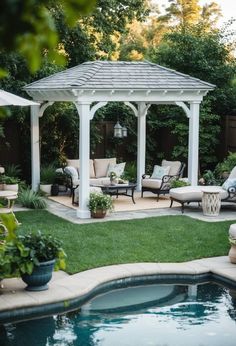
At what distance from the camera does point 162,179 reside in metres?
15.0

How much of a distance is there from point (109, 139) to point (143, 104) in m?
2.37

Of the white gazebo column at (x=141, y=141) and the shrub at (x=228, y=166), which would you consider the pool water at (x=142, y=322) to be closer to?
the shrub at (x=228, y=166)

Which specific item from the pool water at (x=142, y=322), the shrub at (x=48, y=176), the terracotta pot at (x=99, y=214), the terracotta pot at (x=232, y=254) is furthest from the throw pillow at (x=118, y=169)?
the pool water at (x=142, y=322)

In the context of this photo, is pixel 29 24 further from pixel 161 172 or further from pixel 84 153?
pixel 161 172

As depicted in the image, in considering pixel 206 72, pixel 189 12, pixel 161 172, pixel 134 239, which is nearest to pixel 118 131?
pixel 161 172

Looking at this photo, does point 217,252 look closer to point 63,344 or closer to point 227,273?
point 227,273

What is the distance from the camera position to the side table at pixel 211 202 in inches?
513

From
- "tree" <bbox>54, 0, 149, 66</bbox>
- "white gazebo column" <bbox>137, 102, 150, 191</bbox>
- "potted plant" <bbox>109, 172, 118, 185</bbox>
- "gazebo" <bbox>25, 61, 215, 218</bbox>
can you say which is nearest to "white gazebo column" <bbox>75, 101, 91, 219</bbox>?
"gazebo" <bbox>25, 61, 215, 218</bbox>

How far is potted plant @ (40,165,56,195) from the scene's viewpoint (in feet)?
52.2

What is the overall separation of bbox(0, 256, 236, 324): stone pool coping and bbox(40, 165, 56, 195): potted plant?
7.36 metres

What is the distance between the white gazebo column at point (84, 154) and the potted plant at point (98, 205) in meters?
0.16

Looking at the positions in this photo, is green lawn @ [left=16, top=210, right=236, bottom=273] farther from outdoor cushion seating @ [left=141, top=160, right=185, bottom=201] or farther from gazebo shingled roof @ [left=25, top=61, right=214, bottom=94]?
gazebo shingled roof @ [left=25, top=61, right=214, bottom=94]

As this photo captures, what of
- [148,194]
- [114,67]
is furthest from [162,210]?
[114,67]

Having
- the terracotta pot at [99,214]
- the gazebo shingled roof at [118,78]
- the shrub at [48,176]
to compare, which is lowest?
the terracotta pot at [99,214]
